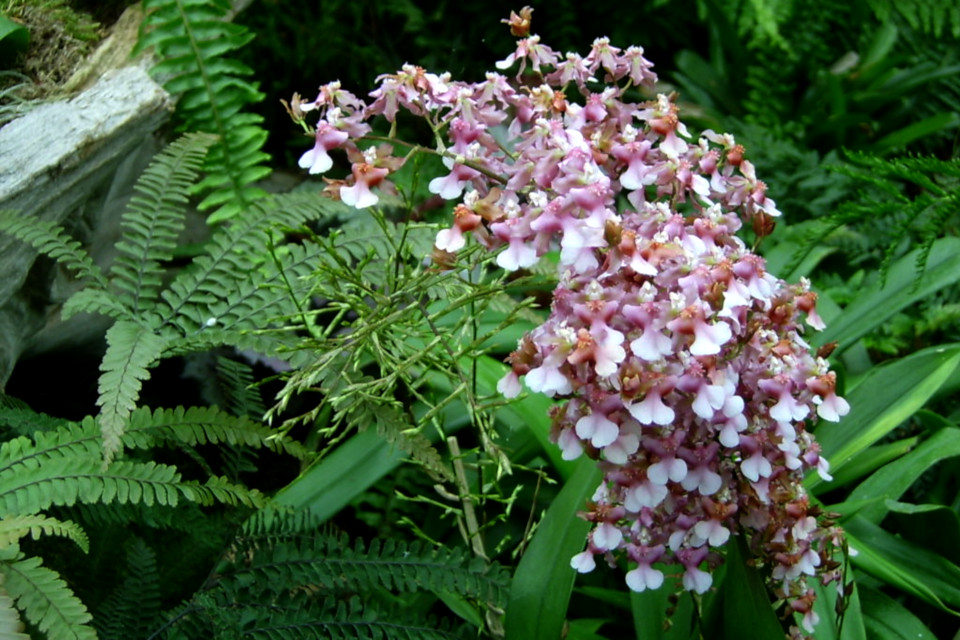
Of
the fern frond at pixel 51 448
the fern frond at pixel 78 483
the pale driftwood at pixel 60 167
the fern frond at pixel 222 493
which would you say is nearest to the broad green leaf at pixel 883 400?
the fern frond at pixel 222 493

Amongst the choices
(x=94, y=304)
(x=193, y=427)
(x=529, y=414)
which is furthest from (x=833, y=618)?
(x=94, y=304)

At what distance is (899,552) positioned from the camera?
1578 mm

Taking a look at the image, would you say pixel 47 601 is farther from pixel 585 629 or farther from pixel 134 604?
pixel 585 629

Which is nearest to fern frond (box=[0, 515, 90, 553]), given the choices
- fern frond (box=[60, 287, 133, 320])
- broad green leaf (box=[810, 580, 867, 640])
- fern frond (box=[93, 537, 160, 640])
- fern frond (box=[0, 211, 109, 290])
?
fern frond (box=[93, 537, 160, 640])

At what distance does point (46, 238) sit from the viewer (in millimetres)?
1571

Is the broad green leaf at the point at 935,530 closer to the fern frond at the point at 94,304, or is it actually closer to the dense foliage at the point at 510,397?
the dense foliage at the point at 510,397

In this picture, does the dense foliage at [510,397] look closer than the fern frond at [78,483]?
Yes

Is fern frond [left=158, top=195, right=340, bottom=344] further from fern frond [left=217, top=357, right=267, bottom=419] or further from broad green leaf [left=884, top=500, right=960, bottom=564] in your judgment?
broad green leaf [left=884, top=500, right=960, bottom=564]

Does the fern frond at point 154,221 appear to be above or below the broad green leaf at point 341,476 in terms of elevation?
above

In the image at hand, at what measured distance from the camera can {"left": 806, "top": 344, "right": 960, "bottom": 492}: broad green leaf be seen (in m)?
1.66

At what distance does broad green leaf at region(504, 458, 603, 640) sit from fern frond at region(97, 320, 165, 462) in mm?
618

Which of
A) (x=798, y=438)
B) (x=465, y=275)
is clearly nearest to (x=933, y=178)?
(x=465, y=275)

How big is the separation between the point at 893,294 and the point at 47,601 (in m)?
1.63

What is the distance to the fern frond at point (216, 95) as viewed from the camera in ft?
7.27
